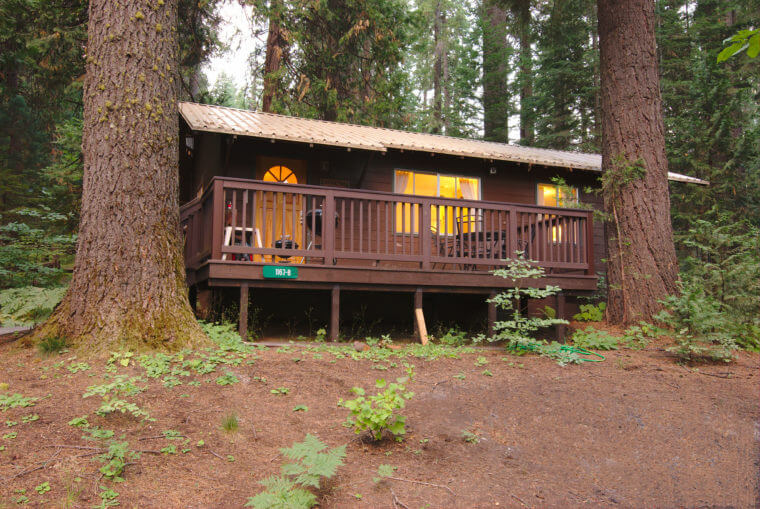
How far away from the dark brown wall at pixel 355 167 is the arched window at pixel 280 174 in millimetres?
243

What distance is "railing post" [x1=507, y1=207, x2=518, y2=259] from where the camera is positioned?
825cm

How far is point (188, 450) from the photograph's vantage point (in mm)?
3732

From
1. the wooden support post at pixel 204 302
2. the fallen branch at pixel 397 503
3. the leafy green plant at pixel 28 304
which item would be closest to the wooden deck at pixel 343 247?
the wooden support post at pixel 204 302

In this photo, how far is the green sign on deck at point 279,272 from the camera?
23.7 ft

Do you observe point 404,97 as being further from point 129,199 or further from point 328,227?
point 129,199

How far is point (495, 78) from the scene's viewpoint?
26.8m

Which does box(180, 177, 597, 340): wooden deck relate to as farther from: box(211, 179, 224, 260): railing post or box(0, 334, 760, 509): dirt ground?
box(0, 334, 760, 509): dirt ground

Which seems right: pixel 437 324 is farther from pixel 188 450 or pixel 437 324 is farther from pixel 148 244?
pixel 188 450

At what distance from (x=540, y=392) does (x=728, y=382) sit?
226 centimetres

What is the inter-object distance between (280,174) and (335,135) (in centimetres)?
143

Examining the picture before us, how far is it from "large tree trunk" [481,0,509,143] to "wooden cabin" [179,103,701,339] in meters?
13.0

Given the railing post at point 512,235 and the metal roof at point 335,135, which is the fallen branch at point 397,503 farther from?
the metal roof at point 335,135

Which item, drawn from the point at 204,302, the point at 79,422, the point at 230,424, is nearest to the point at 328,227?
the point at 204,302

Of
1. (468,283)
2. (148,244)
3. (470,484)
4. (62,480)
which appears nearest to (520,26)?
(468,283)
